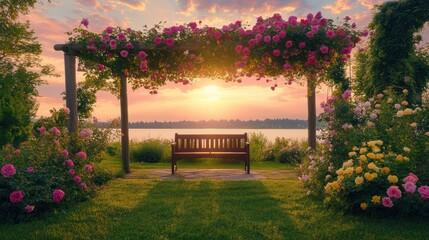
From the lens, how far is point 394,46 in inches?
392

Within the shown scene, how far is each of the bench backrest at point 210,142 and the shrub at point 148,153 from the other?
3.03 metres

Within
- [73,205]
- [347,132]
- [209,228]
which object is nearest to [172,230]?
[209,228]

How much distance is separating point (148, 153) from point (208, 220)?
7.57 meters

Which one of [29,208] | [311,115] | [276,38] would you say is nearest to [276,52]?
[276,38]

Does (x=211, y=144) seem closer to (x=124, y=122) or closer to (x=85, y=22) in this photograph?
(x=124, y=122)

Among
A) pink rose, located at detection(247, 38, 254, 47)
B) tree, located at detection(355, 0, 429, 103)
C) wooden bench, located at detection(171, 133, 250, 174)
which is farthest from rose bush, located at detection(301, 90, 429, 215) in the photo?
tree, located at detection(355, 0, 429, 103)

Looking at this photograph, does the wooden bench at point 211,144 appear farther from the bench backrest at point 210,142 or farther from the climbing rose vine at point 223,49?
the climbing rose vine at point 223,49

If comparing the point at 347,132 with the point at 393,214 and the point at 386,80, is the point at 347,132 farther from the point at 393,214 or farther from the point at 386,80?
the point at 386,80

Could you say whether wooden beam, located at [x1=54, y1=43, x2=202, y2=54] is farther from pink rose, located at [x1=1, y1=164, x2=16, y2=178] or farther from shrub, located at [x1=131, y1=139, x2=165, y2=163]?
shrub, located at [x1=131, y1=139, x2=165, y2=163]

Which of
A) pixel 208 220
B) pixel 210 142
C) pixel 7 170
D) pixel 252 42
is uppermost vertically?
pixel 252 42

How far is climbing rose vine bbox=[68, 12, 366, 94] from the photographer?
6.15 meters

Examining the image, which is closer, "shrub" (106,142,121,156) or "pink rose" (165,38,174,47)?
"pink rose" (165,38,174,47)

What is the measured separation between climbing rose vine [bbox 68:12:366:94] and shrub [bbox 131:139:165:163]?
16.5 feet

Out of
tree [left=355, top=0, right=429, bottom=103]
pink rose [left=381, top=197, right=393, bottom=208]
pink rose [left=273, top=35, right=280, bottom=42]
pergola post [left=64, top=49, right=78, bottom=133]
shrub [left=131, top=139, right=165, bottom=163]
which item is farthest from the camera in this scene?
shrub [left=131, top=139, right=165, bottom=163]
